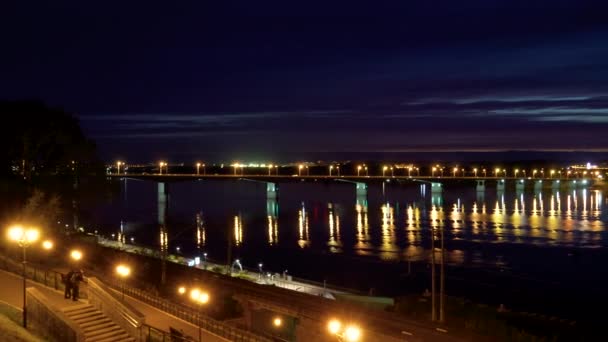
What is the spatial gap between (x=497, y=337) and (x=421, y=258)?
3236 cm

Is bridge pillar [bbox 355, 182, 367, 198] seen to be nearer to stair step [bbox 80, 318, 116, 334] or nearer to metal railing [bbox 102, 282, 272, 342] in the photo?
metal railing [bbox 102, 282, 272, 342]

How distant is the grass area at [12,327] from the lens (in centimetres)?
1519

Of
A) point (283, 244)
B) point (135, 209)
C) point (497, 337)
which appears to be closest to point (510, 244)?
point (283, 244)

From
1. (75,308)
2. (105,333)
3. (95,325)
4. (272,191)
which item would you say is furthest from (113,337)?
(272,191)

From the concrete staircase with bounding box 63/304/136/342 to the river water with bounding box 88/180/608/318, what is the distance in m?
19.8

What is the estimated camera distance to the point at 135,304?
71.2 feet

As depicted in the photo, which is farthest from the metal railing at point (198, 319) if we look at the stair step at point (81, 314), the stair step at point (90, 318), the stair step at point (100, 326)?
the stair step at point (81, 314)

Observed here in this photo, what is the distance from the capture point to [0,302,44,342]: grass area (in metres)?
15.2

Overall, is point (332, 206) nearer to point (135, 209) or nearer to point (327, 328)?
point (135, 209)

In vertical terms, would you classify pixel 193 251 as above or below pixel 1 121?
below

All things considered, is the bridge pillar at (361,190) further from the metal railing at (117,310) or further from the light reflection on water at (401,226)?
the metal railing at (117,310)

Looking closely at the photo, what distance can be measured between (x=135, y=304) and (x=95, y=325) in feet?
14.2

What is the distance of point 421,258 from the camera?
54188mm

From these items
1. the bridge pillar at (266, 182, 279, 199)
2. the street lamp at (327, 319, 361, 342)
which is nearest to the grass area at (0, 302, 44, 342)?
the street lamp at (327, 319, 361, 342)
